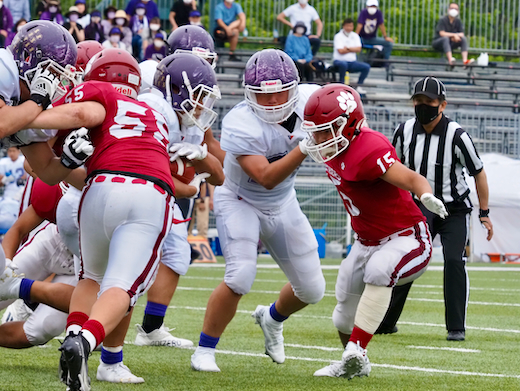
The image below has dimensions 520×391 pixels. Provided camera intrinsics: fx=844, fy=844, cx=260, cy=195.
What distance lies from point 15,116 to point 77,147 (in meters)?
0.26

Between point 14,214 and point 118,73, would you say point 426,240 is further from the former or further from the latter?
point 14,214

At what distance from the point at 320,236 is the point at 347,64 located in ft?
13.3

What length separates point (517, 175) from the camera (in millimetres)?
12508

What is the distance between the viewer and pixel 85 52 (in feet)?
15.2

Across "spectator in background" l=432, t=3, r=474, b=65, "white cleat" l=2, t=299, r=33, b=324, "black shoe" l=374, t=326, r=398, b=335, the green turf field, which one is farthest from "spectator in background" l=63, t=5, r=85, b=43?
"black shoe" l=374, t=326, r=398, b=335

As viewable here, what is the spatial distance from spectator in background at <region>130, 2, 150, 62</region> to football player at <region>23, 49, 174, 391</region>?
37.1 ft

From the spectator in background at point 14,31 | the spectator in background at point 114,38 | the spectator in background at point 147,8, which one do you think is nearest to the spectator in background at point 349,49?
the spectator in background at point 147,8

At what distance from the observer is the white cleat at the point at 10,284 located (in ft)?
12.3

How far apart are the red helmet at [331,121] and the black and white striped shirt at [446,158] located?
206 cm

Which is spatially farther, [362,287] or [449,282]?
[449,282]

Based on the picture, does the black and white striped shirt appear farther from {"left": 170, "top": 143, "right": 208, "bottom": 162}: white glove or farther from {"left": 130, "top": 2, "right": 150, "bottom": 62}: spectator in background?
{"left": 130, "top": 2, "right": 150, "bottom": 62}: spectator in background

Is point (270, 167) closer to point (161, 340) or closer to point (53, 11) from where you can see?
point (161, 340)

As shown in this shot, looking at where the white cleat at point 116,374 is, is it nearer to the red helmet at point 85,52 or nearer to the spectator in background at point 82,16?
the red helmet at point 85,52

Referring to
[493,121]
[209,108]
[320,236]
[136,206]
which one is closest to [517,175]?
[493,121]
